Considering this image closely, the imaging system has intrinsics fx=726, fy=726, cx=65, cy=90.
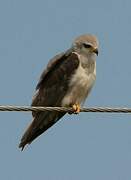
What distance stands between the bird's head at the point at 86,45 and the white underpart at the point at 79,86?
0.61 metres

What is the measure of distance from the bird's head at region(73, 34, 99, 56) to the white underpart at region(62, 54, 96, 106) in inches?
24.2

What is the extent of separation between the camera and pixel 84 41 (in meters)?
11.7

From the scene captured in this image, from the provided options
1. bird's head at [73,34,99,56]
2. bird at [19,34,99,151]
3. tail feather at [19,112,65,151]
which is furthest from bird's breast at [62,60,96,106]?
bird's head at [73,34,99,56]

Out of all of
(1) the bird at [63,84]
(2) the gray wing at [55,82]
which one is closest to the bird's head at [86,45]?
(1) the bird at [63,84]

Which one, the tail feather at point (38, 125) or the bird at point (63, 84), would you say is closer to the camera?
the tail feather at point (38, 125)

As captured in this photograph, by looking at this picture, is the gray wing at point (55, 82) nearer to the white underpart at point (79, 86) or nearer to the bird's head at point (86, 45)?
the white underpart at point (79, 86)

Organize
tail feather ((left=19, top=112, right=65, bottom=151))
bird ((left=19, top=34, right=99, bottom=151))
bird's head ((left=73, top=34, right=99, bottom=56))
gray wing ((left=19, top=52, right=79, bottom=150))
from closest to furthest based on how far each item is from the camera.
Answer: tail feather ((left=19, top=112, right=65, bottom=151)) < bird ((left=19, top=34, right=99, bottom=151)) < gray wing ((left=19, top=52, right=79, bottom=150)) < bird's head ((left=73, top=34, right=99, bottom=56))

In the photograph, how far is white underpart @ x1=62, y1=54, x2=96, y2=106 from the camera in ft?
35.5

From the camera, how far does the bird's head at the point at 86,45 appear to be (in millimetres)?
11455

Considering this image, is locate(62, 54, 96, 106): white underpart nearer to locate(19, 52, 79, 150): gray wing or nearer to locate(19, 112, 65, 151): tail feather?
locate(19, 52, 79, 150): gray wing

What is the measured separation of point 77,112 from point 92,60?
45.8 inches

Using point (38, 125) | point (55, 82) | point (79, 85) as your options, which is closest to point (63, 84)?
point (55, 82)

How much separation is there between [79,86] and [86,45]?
99cm

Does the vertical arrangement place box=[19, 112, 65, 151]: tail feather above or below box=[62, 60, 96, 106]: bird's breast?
below
